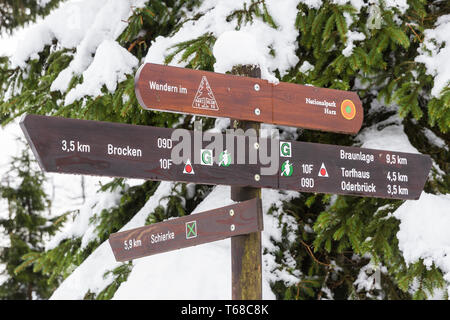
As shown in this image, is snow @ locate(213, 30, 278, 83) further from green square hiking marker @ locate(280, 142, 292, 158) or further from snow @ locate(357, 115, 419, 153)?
snow @ locate(357, 115, 419, 153)

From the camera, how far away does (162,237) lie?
369 centimetres

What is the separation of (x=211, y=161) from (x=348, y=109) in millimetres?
1040

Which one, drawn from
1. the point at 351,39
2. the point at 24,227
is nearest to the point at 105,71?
the point at 351,39

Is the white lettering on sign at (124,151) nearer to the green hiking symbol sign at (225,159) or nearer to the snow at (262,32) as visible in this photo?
the green hiking symbol sign at (225,159)

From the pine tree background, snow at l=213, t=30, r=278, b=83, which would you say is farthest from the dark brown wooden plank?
the pine tree background

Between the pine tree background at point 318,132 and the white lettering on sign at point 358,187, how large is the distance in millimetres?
1198

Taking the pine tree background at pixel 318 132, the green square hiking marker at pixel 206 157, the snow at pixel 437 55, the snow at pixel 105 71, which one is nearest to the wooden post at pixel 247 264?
the green square hiking marker at pixel 206 157

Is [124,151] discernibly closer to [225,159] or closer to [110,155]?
[110,155]

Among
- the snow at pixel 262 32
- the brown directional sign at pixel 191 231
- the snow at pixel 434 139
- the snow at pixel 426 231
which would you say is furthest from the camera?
the snow at pixel 434 139

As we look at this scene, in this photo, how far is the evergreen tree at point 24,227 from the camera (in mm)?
13867

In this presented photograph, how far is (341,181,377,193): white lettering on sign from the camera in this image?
3715 mm

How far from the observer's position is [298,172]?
3570 millimetres
